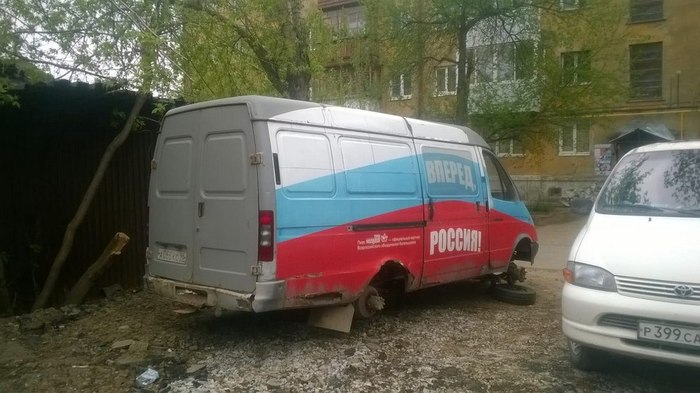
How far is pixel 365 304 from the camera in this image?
6164 mm

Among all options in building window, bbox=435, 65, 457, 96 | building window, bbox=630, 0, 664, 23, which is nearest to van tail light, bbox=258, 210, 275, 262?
building window, bbox=435, 65, 457, 96

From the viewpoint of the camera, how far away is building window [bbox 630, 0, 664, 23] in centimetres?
2378

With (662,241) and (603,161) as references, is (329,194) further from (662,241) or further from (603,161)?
(603,161)

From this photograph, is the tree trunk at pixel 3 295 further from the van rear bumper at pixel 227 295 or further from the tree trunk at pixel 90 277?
the van rear bumper at pixel 227 295

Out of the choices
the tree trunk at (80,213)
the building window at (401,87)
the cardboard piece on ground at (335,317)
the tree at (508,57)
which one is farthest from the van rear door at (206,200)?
the building window at (401,87)

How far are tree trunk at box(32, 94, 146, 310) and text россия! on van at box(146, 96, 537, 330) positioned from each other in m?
1.69

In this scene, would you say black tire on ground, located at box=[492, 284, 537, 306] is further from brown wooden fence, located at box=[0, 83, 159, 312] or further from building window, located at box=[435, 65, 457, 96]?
building window, located at box=[435, 65, 457, 96]

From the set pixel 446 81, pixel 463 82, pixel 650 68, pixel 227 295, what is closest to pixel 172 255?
pixel 227 295

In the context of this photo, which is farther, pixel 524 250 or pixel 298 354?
pixel 524 250

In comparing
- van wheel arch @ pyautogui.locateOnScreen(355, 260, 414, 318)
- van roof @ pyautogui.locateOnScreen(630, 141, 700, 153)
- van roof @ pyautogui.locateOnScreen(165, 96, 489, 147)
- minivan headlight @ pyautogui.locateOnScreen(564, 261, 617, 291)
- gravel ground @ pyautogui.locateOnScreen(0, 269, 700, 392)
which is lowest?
gravel ground @ pyautogui.locateOnScreen(0, 269, 700, 392)

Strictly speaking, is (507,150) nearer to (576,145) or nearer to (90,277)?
(576,145)

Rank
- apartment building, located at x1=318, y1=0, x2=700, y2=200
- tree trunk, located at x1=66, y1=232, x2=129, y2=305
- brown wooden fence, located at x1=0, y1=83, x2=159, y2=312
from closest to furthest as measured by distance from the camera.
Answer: tree trunk, located at x1=66, y1=232, x2=129, y2=305 < brown wooden fence, located at x1=0, y1=83, x2=159, y2=312 < apartment building, located at x1=318, y1=0, x2=700, y2=200

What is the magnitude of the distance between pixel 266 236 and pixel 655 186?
3.67 m

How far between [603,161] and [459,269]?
53.5 feet
